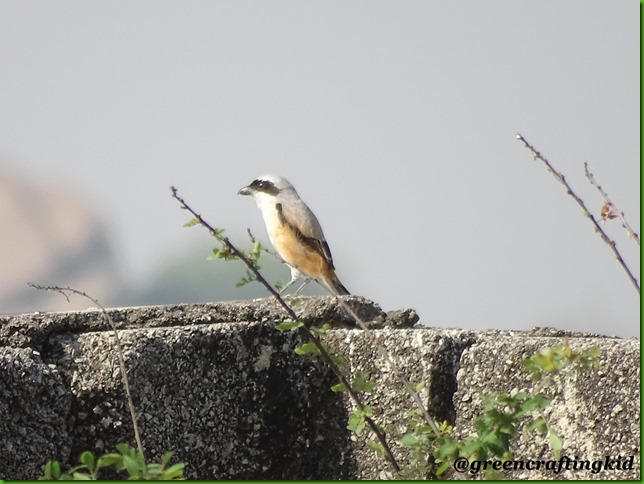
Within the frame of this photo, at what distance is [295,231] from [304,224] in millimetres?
85

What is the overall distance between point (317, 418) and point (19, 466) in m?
0.84

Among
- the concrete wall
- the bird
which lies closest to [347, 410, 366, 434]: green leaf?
the concrete wall

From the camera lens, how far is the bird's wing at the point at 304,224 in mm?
7984

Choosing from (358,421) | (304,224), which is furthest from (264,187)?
(358,421)

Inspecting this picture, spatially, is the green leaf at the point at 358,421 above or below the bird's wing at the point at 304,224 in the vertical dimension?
below

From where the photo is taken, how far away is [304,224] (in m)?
8.12

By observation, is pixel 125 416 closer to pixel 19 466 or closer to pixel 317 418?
pixel 19 466

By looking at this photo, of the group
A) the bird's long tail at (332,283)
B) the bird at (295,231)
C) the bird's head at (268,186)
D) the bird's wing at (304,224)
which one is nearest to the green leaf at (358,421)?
Result: the bird at (295,231)

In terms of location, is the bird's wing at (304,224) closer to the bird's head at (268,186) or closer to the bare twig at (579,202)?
the bird's head at (268,186)

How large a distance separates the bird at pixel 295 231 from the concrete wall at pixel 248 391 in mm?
4405

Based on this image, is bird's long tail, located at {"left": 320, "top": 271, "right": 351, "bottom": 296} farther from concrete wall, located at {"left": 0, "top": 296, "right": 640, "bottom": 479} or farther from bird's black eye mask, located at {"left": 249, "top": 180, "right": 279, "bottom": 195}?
concrete wall, located at {"left": 0, "top": 296, "right": 640, "bottom": 479}

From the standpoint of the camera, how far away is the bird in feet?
25.8

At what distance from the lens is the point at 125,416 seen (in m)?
2.79

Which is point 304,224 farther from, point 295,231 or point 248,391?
point 248,391
